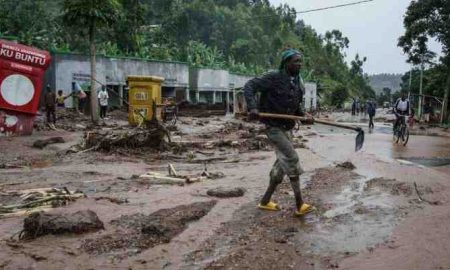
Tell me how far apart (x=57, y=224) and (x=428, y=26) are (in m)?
33.8

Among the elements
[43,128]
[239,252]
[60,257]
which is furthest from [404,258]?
[43,128]

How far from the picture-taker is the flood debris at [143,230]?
502 centimetres

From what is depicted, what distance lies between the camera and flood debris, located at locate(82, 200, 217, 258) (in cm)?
502

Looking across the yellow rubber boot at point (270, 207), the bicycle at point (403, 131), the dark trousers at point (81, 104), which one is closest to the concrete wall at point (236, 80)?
the dark trousers at point (81, 104)

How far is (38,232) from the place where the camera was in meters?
5.28

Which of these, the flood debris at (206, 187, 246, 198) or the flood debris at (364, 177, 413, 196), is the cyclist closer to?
the flood debris at (364, 177, 413, 196)

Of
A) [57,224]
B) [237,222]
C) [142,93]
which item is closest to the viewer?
[57,224]

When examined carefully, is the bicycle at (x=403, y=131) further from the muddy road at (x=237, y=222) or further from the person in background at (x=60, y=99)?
the person in background at (x=60, y=99)

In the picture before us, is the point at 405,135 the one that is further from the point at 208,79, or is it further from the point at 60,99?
the point at 208,79

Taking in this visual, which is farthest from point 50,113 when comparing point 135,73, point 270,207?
point 270,207

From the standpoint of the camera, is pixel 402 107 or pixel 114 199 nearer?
pixel 114 199

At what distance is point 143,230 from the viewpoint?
5.47 m

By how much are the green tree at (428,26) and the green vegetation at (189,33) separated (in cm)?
791

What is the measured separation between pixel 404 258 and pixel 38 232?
3.45 m
